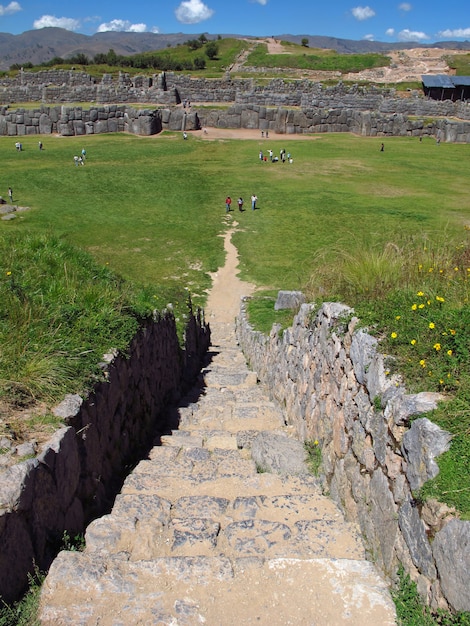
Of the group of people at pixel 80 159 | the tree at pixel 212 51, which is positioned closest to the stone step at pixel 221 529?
the group of people at pixel 80 159

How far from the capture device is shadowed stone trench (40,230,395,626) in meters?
3.38

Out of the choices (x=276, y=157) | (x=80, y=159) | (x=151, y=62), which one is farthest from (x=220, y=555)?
→ (x=151, y=62)

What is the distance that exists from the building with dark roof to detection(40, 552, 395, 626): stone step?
65.1 m

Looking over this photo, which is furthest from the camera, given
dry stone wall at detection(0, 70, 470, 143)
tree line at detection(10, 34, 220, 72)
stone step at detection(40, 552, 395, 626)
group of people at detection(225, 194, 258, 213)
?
tree line at detection(10, 34, 220, 72)

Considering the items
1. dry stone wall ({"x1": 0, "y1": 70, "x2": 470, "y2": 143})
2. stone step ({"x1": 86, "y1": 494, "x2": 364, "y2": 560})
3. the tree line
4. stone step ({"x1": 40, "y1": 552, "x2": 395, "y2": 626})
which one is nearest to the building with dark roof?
dry stone wall ({"x1": 0, "y1": 70, "x2": 470, "y2": 143})

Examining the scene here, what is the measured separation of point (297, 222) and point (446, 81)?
45548mm

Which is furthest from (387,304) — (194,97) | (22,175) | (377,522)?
(194,97)

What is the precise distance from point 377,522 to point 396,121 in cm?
4905

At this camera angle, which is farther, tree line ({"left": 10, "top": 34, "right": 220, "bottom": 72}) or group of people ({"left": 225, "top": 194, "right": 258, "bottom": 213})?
tree line ({"left": 10, "top": 34, "right": 220, "bottom": 72})

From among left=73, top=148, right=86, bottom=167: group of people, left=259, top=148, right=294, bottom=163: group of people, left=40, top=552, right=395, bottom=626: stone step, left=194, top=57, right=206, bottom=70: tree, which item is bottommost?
left=40, top=552, right=395, bottom=626: stone step

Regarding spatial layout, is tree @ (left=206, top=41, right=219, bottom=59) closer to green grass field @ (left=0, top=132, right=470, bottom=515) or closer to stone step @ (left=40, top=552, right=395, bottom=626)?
green grass field @ (left=0, top=132, right=470, bottom=515)

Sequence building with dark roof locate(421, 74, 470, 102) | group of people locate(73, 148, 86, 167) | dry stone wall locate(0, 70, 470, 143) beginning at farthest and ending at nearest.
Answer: building with dark roof locate(421, 74, 470, 102)
dry stone wall locate(0, 70, 470, 143)
group of people locate(73, 148, 86, 167)

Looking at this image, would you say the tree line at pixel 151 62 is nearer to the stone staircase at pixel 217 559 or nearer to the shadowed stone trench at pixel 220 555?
the shadowed stone trench at pixel 220 555

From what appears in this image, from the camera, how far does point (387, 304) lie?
571 centimetres
